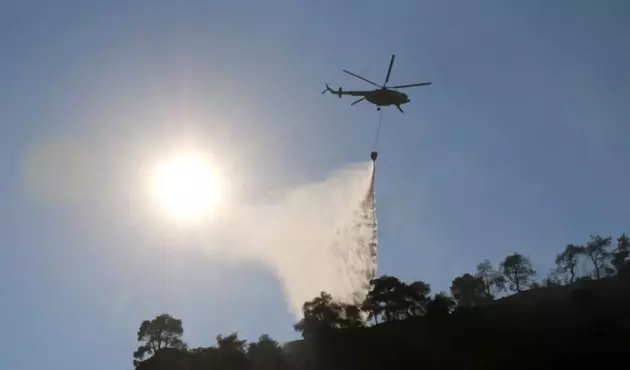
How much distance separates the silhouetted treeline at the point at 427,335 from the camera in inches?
4862

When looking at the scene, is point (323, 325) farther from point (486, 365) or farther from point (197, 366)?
point (486, 365)

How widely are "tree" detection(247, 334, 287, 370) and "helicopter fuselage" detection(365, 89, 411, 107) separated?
207 feet

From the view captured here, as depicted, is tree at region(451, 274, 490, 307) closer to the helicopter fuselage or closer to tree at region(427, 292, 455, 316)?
tree at region(427, 292, 455, 316)

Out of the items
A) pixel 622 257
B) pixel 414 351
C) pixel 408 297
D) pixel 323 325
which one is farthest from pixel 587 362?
pixel 622 257

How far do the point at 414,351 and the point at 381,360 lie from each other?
6910mm

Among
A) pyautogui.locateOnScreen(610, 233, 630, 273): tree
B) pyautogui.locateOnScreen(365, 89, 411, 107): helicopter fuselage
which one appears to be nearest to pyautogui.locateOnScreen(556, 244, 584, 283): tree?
pyautogui.locateOnScreen(610, 233, 630, 273): tree

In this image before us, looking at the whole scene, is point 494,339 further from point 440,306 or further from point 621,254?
point 621,254

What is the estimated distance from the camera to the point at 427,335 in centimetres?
13650

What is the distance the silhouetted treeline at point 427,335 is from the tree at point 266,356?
0.22m

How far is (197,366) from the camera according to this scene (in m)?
136

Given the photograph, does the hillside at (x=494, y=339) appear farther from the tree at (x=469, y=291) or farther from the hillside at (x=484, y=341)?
the tree at (x=469, y=291)

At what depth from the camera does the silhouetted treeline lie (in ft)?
405

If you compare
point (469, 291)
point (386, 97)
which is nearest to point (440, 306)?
point (469, 291)

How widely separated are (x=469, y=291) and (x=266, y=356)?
68401 millimetres
